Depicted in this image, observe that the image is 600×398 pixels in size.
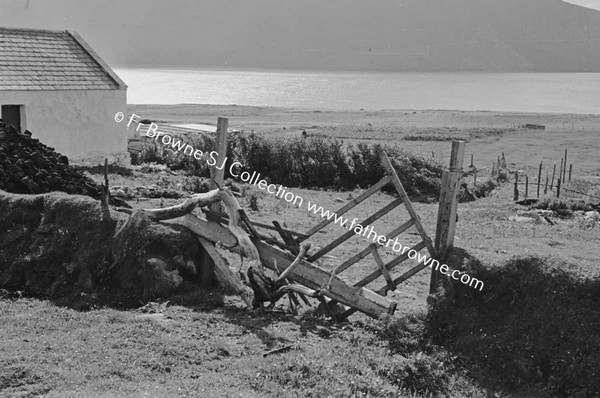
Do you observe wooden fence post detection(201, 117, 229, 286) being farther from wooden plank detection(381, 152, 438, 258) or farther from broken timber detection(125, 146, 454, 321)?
wooden plank detection(381, 152, 438, 258)

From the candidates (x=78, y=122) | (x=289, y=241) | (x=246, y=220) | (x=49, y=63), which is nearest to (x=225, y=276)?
(x=246, y=220)

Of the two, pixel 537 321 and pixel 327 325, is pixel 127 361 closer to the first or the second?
pixel 327 325

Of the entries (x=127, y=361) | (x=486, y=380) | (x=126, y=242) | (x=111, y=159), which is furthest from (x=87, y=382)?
(x=111, y=159)

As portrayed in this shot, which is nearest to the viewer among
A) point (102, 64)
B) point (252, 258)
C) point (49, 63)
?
point (252, 258)

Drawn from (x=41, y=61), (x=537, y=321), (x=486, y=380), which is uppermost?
(x=41, y=61)

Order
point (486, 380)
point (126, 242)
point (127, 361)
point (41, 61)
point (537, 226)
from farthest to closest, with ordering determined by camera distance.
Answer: point (41, 61)
point (537, 226)
point (126, 242)
point (486, 380)
point (127, 361)

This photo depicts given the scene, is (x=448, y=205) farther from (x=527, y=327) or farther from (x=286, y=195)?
(x=286, y=195)

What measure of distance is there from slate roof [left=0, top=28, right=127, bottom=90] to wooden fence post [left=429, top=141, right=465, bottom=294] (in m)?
16.7

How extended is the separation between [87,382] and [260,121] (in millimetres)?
51972

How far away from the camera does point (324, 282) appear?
34.3 feet

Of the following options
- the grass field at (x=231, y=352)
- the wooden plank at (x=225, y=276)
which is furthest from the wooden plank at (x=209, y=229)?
the grass field at (x=231, y=352)

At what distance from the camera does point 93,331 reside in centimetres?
928

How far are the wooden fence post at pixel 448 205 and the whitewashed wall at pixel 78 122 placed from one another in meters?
16.1

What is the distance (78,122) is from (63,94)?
110 centimetres
